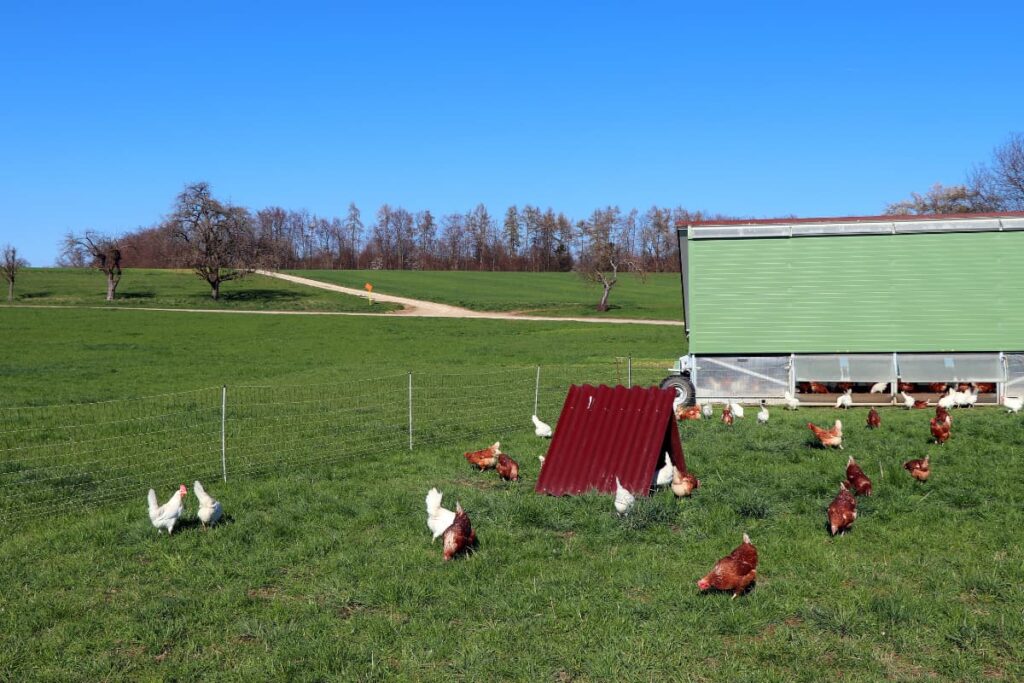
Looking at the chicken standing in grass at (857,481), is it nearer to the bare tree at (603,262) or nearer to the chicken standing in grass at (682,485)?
the chicken standing in grass at (682,485)

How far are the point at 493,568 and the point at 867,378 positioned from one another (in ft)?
47.4

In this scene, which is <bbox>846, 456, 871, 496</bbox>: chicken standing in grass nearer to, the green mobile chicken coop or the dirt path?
the green mobile chicken coop

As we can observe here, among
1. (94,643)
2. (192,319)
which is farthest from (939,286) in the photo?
(192,319)

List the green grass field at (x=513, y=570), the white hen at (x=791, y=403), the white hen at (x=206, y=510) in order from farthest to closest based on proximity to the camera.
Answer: the white hen at (x=791, y=403)
the white hen at (x=206, y=510)
the green grass field at (x=513, y=570)

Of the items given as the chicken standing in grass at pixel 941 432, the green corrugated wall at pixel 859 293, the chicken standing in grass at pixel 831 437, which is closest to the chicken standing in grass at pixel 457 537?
the chicken standing in grass at pixel 831 437

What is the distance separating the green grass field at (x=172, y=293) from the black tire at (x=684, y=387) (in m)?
39.1

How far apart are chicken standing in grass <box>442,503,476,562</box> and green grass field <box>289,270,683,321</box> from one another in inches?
1840

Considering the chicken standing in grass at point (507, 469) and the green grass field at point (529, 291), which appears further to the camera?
the green grass field at point (529, 291)

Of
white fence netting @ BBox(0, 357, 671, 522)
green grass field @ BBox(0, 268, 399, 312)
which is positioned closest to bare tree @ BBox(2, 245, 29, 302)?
green grass field @ BBox(0, 268, 399, 312)

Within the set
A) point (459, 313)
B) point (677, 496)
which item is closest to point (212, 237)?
point (459, 313)

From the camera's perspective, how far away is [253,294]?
215ft

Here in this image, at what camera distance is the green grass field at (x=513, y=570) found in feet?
18.2

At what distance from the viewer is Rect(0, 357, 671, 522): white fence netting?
434 inches

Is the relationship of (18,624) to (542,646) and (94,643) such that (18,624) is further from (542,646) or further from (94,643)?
(542,646)
